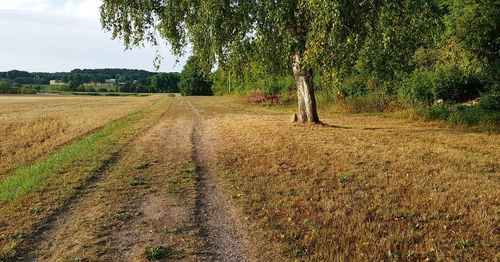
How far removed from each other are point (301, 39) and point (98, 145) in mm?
7593

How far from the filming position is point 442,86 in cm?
2350

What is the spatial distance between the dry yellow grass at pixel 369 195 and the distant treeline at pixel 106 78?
140762 mm

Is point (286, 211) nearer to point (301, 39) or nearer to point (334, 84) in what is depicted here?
point (334, 84)

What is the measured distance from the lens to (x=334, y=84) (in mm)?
13523

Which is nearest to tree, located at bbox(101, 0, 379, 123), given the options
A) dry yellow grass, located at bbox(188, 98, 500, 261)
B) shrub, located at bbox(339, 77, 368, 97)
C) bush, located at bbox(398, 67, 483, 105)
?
dry yellow grass, located at bbox(188, 98, 500, 261)

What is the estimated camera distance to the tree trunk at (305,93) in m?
17.4

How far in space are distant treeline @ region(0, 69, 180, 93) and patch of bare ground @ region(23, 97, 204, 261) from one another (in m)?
142

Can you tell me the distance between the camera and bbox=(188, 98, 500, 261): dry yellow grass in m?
5.36

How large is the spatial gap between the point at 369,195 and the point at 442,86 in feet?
59.9

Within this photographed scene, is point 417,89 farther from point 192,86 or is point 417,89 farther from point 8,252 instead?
point 192,86

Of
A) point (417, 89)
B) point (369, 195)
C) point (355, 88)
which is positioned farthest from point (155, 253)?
point (355, 88)

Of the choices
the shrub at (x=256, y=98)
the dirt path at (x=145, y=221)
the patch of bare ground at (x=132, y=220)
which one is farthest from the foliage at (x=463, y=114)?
the shrub at (x=256, y=98)

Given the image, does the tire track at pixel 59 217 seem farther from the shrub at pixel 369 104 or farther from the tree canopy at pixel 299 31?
the shrub at pixel 369 104

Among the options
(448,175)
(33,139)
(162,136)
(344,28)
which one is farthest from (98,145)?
(448,175)
